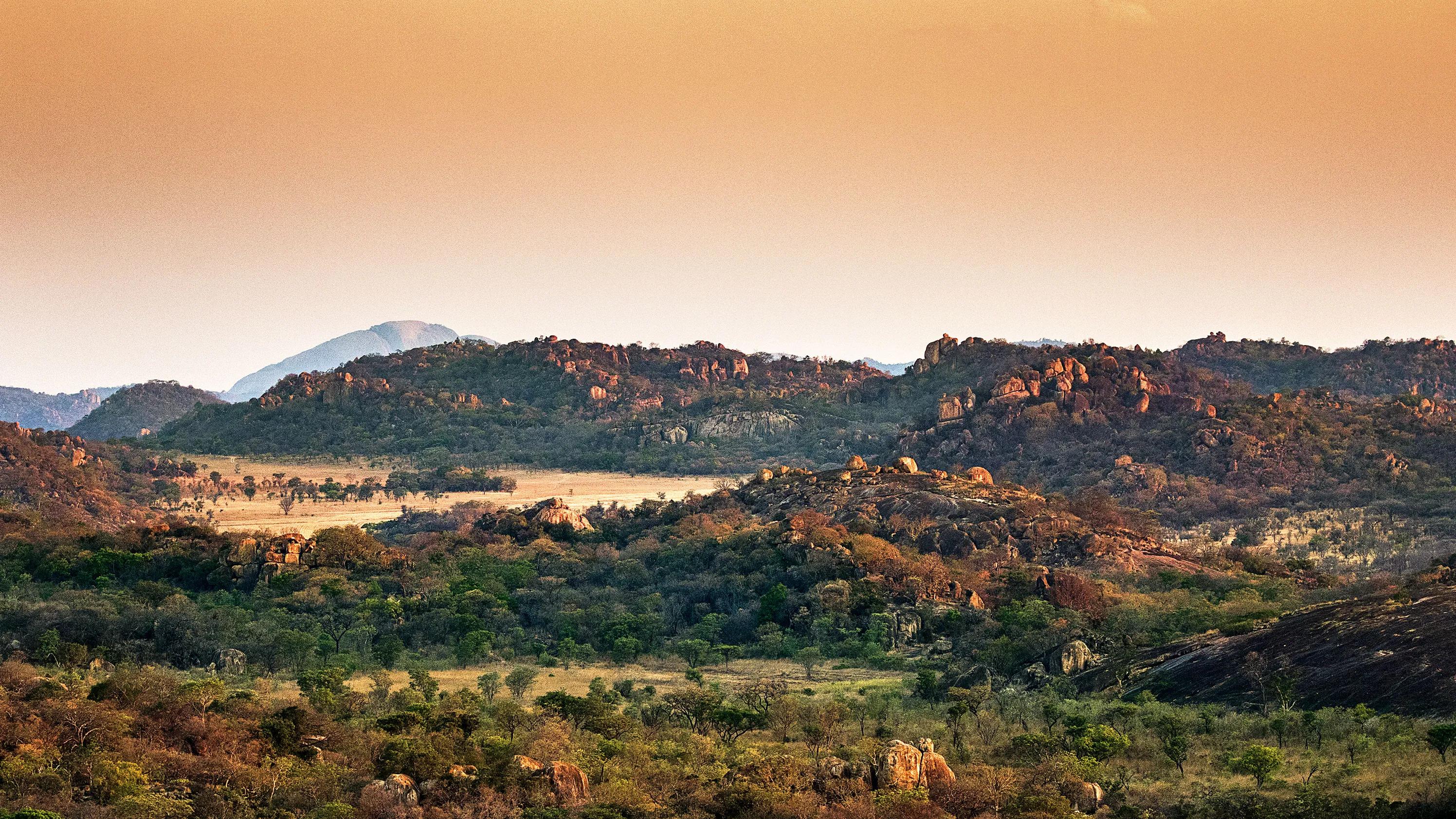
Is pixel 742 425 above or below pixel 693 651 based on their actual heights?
above

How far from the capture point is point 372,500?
101 m

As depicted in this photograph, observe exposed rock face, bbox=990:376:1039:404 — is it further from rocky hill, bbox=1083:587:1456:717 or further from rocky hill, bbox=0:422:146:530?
rocky hill, bbox=1083:587:1456:717

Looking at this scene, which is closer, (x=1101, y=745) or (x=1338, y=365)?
(x=1101, y=745)

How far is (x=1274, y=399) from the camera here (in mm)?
100812

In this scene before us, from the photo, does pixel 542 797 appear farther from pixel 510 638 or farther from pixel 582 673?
pixel 510 638

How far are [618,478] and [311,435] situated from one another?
37.1 meters

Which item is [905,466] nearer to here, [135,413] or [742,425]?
[742,425]

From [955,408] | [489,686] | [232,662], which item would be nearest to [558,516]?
[232,662]

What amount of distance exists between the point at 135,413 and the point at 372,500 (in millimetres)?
102248

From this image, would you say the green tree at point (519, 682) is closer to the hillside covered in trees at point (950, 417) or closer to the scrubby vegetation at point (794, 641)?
the scrubby vegetation at point (794, 641)

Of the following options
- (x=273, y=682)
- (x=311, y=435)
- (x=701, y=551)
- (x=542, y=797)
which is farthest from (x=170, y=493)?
(x=542, y=797)

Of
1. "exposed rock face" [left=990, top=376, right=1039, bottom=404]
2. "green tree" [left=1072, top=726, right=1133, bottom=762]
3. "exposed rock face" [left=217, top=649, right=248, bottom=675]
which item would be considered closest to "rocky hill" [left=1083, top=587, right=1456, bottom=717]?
"green tree" [left=1072, top=726, right=1133, bottom=762]

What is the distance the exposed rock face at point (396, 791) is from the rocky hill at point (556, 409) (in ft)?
309

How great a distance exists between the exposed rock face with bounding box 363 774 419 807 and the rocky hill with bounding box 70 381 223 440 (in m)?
163
